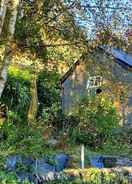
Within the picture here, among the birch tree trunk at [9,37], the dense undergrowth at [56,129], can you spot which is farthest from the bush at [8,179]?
the dense undergrowth at [56,129]

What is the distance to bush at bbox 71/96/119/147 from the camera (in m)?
21.0

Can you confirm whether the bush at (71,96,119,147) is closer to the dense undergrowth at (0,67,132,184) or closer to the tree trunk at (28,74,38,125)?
the dense undergrowth at (0,67,132,184)

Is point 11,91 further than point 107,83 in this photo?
Yes

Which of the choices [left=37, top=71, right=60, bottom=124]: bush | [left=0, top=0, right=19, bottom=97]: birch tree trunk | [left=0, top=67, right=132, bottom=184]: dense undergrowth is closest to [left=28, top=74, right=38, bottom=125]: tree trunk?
[left=0, top=67, right=132, bottom=184]: dense undergrowth

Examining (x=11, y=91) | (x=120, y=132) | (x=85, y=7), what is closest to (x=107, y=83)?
(x=85, y=7)

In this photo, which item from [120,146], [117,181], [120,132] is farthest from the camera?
[120,132]

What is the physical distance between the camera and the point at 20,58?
11047 mm

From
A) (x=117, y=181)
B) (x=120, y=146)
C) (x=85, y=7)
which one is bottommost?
(x=120, y=146)

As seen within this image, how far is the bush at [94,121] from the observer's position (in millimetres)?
20969

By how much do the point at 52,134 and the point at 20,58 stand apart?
31.3ft

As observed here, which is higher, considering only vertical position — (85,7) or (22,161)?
(85,7)

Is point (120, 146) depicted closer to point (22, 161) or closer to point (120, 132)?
point (120, 132)

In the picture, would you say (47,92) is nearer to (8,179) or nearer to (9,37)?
(8,179)

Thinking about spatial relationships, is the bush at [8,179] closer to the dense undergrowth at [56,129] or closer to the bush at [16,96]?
the dense undergrowth at [56,129]
